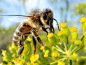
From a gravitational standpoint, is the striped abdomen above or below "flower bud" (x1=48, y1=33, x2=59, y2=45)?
above

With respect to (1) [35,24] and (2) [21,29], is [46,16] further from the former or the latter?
(2) [21,29]

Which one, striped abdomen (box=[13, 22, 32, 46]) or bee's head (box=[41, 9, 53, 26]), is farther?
striped abdomen (box=[13, 22, 32, 46])

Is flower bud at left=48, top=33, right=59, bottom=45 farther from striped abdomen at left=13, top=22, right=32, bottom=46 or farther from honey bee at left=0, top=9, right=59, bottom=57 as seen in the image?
striped abdomen at left=13, top=22, right=32, bottom=46

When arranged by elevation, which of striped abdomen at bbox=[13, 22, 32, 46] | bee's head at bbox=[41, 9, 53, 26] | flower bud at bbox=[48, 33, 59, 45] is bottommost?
flower bud at bbox=[48, 33, 59, 45]

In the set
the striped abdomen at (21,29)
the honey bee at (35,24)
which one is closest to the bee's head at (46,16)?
the honey bee at (35,24)

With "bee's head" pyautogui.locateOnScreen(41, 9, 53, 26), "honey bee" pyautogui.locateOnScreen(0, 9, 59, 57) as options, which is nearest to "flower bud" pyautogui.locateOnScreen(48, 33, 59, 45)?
"honey bee" pyautogui.locateOnScreen(0, 9, 59, 57)

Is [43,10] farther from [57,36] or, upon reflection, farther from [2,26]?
[2,26]

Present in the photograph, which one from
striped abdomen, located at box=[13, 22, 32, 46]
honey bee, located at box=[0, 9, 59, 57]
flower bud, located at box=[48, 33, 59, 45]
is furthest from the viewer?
striped abdomen, located at box=[13, 22, 32, 46]

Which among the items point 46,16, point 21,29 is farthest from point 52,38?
point 21,29
